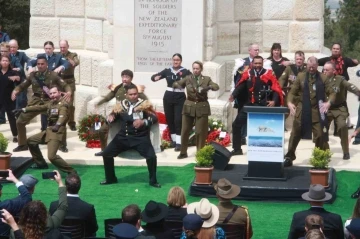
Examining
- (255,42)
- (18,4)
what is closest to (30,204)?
(255,42)

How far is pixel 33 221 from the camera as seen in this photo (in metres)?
10.9

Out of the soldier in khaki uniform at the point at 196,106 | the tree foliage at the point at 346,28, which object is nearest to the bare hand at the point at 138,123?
the soldier in khaki uniform at the point at 196,106

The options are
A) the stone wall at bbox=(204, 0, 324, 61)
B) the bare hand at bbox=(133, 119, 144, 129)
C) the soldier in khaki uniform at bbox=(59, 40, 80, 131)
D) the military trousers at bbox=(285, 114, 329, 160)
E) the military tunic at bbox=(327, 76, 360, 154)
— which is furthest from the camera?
the stone wall at bbox=(204, 0, 324, 61)

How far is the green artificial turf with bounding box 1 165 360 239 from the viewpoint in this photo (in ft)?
51.7

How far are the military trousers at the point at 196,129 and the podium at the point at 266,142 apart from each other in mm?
2316

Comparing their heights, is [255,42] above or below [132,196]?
above

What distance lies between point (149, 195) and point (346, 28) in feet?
76.4

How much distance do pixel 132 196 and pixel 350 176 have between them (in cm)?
358

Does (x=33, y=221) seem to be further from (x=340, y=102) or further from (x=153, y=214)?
(x=340, y=102)

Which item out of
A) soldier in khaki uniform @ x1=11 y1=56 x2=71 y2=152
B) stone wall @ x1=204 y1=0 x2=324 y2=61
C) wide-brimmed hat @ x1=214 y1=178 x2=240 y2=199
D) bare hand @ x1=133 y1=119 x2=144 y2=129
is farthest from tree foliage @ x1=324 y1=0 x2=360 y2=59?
wide-brimmed hat @ x1=214 y1=178 x2=240 y2=199

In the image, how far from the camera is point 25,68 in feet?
75.0

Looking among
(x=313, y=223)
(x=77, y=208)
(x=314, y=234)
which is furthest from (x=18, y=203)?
(x=314, y=234)

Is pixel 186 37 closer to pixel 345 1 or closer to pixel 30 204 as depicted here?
pixel 30 204

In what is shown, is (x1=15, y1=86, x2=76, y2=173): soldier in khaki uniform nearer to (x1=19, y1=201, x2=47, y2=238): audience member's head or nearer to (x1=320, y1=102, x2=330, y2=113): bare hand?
(x1=320, y1=102, x2=330, y2=113): bare hand
